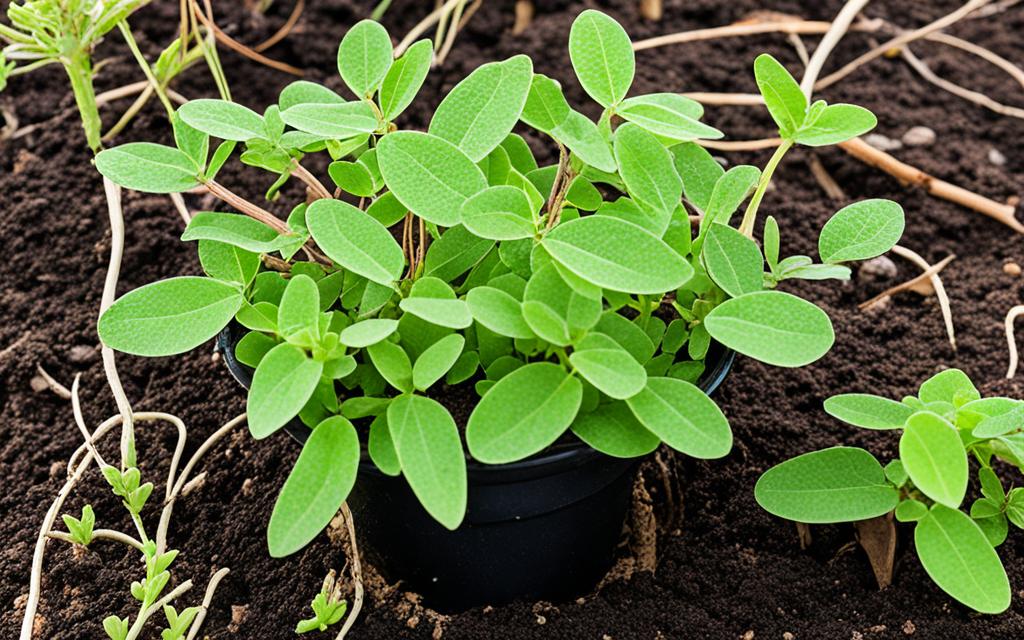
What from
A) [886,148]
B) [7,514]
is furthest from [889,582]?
[7,514]

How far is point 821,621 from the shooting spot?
1066 millimetres

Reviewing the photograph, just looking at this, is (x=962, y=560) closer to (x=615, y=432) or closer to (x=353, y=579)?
(x=615, y=432)

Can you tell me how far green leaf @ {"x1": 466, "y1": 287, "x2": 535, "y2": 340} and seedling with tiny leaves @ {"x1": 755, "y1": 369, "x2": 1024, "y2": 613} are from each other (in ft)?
0.99

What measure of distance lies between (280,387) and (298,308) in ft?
0.23

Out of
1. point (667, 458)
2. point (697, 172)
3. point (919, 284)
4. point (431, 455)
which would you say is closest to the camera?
point (431, 455)

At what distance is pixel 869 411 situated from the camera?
948 mm

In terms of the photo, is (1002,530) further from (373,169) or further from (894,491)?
(373,169)

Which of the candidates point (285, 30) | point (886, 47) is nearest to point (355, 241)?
point (285, 30)

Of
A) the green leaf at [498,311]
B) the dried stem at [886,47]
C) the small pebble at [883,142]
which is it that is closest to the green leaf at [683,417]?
the green leaf at [498,311]

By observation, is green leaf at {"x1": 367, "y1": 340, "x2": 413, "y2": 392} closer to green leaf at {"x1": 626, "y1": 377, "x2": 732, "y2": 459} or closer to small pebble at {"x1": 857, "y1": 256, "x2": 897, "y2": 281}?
green leaf at {"x1": 626, "y1": 377, "x2": 732, "y2": 459}

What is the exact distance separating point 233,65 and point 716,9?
86 cm

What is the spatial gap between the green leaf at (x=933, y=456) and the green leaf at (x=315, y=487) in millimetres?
428

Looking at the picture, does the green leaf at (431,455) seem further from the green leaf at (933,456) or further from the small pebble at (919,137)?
the small pebble at (919,137)

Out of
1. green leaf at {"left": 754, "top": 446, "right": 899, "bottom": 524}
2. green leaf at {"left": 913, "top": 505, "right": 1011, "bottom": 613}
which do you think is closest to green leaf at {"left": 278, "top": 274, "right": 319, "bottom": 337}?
green leaf at {"left": 754, "top": 446, "right": 899, "bottom": 524}
